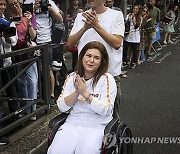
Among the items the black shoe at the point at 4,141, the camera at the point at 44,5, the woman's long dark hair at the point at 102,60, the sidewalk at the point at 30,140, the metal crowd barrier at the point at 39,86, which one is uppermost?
the camera at the point at 44,5

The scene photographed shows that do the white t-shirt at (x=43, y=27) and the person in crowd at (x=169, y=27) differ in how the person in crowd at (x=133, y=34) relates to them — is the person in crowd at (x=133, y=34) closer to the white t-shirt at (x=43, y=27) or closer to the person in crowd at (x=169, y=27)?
the white t-shirt at (x=43, y=27)

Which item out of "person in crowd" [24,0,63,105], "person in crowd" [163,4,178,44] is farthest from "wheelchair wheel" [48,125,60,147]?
"person in crowd" [163,4,178,44]

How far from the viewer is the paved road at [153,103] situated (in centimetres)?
396

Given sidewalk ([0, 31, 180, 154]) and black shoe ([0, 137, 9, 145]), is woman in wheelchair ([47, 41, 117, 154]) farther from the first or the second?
black shoe ([0, 137, 9, 145])

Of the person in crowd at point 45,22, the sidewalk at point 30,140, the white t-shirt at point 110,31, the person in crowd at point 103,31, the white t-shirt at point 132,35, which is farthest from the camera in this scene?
the white t-shirt at point 132,35

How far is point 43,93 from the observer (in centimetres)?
418

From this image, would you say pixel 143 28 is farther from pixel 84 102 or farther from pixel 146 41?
pixel 84 102

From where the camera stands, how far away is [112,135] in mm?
2488

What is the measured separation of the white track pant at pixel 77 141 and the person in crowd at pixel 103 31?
0.69 meters

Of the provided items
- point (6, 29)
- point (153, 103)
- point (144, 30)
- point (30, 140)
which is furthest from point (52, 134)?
point (144, 30)

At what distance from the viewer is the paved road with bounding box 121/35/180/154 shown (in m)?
3.96

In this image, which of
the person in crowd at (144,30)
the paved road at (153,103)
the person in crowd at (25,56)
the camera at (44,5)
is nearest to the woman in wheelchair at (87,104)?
the paved road at (153,103)

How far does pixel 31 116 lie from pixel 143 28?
5.19 metres

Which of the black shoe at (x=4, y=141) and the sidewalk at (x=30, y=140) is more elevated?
the black shoe at (x=4, y=141)
